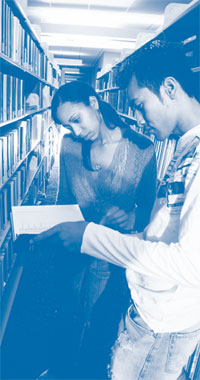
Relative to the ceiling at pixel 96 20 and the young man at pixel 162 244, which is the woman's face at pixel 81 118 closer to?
the young man at pixel 162 244

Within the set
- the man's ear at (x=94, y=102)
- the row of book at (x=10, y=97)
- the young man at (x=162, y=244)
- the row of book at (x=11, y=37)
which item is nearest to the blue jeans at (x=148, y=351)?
the young man at (x=162, y=244)

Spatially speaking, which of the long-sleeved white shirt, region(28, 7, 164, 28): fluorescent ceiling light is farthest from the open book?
region(28, 7, 164, 28): fluorescent ceiling light

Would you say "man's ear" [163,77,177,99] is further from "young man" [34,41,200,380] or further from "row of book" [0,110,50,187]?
"row of book" [0,110,50,187]

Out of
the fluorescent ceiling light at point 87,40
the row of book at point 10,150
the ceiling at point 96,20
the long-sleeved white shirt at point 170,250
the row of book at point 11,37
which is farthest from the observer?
the fluorescent ceiling light at point 87,40

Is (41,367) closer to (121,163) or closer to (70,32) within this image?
(121,163)

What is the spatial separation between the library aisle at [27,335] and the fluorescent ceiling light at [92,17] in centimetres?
385

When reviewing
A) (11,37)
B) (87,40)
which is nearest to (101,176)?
(11,37)

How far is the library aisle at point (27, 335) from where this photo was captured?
1728 millimetres

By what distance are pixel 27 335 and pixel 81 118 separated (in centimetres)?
134

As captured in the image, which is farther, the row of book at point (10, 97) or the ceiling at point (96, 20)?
the ceiling at point (96, 20)

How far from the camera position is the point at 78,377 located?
1.68 metres

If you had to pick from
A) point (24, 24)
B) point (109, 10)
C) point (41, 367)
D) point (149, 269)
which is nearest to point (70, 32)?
point (109, 10)

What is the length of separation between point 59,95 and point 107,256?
868mm

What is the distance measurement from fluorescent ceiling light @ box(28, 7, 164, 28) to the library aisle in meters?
3.85
